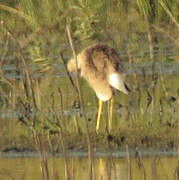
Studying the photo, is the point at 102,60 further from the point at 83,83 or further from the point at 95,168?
the point at 83,83

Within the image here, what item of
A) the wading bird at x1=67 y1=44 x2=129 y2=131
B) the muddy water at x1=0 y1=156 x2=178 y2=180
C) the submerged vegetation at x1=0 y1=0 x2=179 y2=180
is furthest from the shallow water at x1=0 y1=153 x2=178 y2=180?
the wading bird at x1=67 y1=44 x2=129 y2=131

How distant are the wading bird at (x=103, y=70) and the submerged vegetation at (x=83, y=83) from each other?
226 mm

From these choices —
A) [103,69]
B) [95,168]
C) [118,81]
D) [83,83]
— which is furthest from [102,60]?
[83,83]

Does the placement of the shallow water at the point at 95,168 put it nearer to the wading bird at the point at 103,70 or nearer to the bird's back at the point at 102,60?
the wading bird at the point at 103,70

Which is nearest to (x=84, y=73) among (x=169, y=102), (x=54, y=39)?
(x=169, y=102)

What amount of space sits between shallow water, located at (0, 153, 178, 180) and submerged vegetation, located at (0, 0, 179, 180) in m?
0.26

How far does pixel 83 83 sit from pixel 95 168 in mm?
5128

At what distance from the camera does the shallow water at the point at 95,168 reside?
8.32 meters

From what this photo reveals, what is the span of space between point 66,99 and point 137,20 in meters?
4.69

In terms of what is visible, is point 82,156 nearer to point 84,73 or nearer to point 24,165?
point 24,165

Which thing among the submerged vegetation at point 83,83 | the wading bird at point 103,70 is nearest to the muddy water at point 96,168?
the submerged vegetation at point 83,83

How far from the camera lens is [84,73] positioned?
11250 millimetres

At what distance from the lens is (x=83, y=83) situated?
13906mm

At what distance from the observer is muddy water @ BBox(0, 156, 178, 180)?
8320 mm
